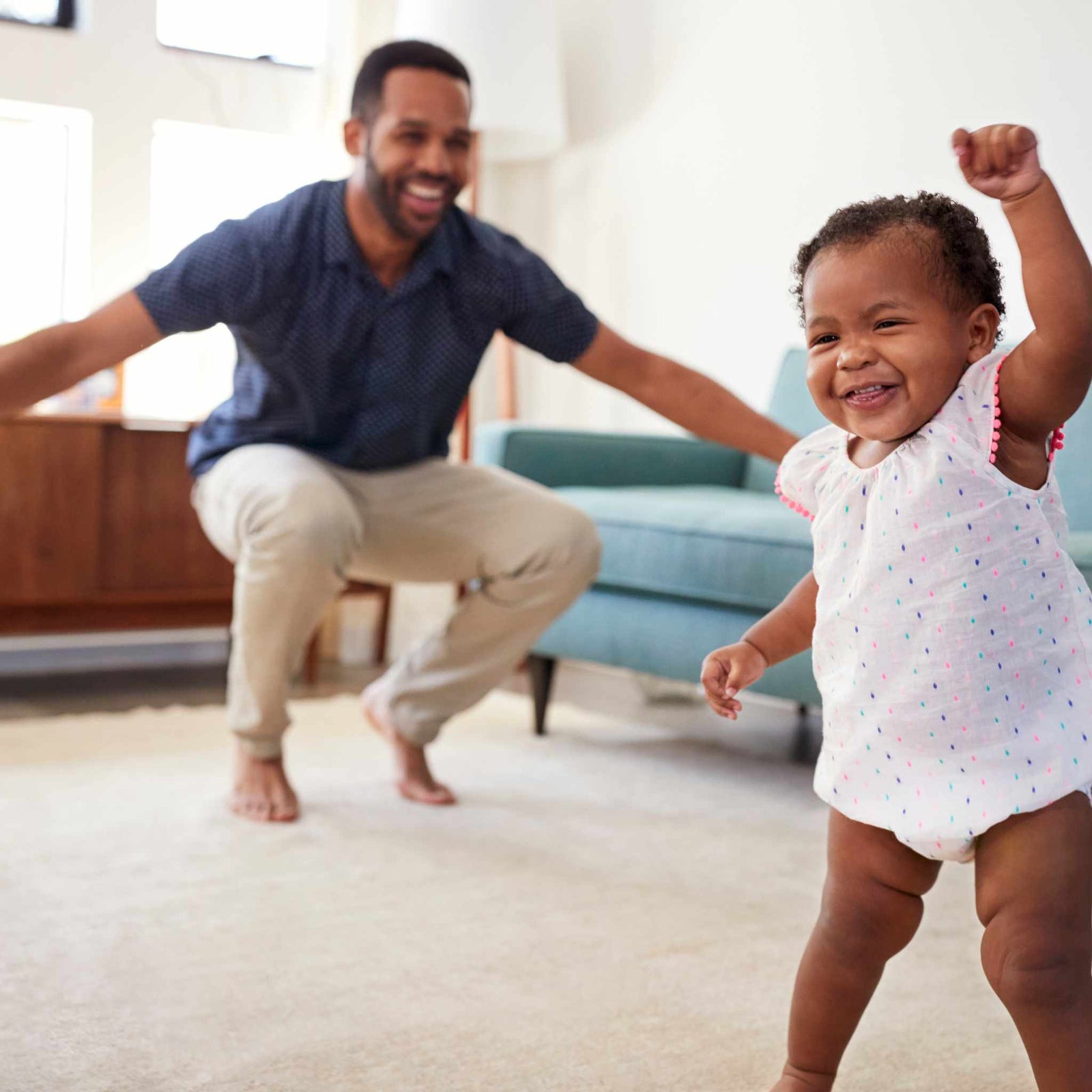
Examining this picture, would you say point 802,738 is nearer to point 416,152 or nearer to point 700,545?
point 700,545

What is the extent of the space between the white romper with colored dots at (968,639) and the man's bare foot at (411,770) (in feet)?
4.16

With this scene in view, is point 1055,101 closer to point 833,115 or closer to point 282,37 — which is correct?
point 833,115

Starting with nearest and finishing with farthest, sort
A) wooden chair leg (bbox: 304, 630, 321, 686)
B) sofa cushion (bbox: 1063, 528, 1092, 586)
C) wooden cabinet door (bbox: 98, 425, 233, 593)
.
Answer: sofa cushion (bbox: 1063, 528, 1092, 586) → wooden cabinet door (bbox: 98, 425, 233, 593) → wooden chair leg (bbox: 304, 630, 321, 686)

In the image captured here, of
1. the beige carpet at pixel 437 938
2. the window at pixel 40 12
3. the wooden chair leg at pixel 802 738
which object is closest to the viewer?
the beige carpet at pixel 437 938

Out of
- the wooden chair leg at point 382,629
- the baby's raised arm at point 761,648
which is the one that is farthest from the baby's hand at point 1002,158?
the wooden chair leg at point 382,629

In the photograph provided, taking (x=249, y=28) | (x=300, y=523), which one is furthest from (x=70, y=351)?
(x=249, y=28)

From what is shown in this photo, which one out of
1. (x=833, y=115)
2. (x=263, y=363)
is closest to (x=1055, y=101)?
(x=833, y=115)

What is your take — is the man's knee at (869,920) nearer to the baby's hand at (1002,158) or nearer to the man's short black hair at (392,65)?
the baby's hand at (1002,158)

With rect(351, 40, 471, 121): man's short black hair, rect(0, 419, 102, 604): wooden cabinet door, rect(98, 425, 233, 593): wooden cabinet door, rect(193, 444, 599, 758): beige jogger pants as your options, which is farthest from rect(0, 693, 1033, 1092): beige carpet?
rect(351, 40, 471, 121): man's short black hair

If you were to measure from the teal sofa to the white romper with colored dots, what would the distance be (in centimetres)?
103

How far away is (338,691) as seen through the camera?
3.24m

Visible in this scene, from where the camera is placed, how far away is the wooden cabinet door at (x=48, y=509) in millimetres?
2891

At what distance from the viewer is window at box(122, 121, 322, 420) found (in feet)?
12.0

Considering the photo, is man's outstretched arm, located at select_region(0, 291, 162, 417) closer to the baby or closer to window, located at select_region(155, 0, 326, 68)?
the baby
